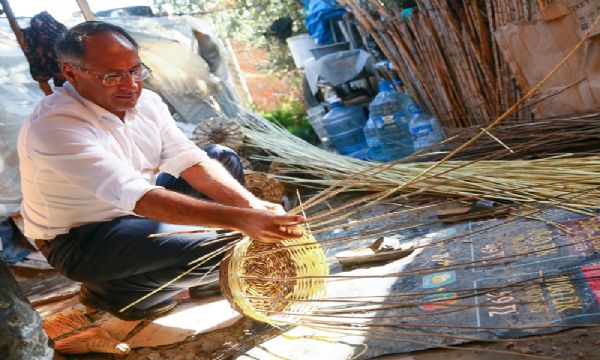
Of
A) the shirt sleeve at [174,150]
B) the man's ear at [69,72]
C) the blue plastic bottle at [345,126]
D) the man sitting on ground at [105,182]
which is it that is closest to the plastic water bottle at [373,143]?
the blue plastic bottle at [345,126]

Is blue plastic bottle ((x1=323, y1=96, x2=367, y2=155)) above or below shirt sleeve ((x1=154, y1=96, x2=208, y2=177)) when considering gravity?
below

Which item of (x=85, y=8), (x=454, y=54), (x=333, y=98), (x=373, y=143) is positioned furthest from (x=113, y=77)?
(x=333, y=98)

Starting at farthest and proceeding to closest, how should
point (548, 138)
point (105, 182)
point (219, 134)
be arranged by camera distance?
point (219, 134), point (548, 138), point (105, 182)

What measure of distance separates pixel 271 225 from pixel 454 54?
2.62 m

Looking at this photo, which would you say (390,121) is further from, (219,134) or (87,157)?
(87,157)

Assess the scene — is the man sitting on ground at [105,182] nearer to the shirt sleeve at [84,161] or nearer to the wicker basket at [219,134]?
the shirt sleeve at [84,161]

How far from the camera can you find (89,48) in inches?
76.5

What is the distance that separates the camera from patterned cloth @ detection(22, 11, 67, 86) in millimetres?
3478

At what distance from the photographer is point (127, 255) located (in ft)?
6.57

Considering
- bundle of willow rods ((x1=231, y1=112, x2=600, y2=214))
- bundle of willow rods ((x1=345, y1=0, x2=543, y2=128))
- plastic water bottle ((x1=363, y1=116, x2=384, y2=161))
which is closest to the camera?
bundle of willow rods ((x1=231, y1=112, x2=600, y2=214))

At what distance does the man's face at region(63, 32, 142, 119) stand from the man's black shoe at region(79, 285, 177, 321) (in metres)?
0.75

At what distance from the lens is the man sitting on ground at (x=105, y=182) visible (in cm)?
181

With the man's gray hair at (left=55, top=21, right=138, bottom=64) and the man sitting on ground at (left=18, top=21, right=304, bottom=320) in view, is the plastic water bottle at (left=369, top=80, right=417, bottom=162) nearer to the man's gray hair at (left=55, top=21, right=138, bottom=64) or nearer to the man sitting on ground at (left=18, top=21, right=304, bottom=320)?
the man sitting on ground at (left=18, top=21, right=304, bottom=320)

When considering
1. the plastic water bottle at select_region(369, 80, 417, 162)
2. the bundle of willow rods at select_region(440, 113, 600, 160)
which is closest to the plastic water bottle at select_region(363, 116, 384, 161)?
the plastic water bottle at select_region(369, 80, 417, 162)
